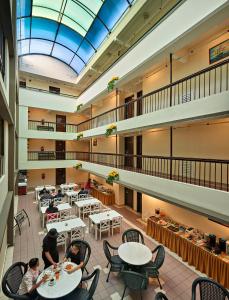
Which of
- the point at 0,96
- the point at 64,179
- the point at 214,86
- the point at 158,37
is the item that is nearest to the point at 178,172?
the point at 214,86

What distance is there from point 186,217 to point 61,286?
19.0 feet

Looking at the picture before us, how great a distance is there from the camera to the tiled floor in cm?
498

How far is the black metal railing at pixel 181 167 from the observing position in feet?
19.0

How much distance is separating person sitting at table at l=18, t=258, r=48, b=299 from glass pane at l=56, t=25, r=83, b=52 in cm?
1634

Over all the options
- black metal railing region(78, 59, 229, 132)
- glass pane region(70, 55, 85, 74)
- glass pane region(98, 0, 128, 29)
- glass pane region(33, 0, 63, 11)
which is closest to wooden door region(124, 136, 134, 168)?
black metal railing region(78, 59, 229, 132)

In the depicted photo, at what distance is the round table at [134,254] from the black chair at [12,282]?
9.26 feet

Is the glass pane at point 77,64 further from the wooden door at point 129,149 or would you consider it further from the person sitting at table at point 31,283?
the person sitting at table at point 31,283

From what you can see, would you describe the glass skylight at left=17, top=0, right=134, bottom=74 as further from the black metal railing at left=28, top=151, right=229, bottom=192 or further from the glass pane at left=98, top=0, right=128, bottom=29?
the black metal railing at left=28, top=151, right=229, bottom=192

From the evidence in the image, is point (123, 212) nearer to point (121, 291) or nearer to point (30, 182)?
point (121, 291)

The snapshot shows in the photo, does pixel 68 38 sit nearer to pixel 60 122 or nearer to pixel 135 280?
pixel 60 122

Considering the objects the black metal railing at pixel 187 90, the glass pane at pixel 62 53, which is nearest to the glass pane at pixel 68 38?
the glass pane at pixel 62 53

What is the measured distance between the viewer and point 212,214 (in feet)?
15.0

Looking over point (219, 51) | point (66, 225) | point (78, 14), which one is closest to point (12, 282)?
point (66, 225)

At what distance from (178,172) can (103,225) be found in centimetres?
449
